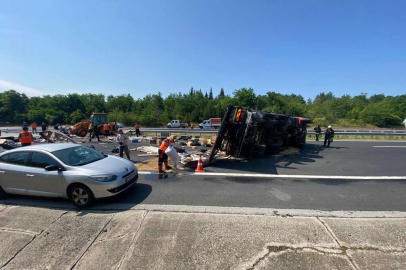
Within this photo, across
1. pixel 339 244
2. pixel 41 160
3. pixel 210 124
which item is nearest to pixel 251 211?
pixel 339 244

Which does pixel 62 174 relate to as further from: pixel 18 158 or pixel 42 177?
pixel 18 158

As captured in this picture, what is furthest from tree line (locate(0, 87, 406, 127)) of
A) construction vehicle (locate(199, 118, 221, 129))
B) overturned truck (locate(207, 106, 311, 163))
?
overturned truck (locate(207, 106, 311, 163))

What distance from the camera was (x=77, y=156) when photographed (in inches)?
197

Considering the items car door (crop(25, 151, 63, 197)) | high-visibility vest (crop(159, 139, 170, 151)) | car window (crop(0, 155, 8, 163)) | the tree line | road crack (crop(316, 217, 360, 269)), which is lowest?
road crack (crop(316, 217, 360, 269))

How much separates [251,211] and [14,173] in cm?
548

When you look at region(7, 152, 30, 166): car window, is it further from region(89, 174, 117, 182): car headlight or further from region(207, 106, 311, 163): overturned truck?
region(207, 106, 311, 163): overturned truck

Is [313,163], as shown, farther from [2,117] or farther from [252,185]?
[2,117]

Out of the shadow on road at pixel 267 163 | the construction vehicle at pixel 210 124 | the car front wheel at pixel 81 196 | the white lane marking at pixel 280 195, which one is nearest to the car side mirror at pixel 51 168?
the car front wheel at pixel 81 196

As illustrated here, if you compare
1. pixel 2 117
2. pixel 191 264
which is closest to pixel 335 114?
pixel 191 264

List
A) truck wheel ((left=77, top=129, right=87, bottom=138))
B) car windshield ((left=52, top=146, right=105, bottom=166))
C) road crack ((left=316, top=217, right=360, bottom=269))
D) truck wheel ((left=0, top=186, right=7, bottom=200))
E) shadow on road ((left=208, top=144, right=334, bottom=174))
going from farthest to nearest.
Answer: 1. truck wheel ((left=77, top=129, right=87, bottom=138))
2. shadow on road ((left=208, top=144, right=334, bottom=174))
3. truck wheel ((left=0, top=186, right=7, bottom=200))
4. car windshield ((left=52, top=146, right=105, bottom=166))
5. road crack ((left=316, top=217, right=360, bottom=269))

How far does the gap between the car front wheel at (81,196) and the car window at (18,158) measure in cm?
150

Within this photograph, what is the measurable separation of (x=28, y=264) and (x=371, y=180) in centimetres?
866

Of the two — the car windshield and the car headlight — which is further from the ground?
the car windshield

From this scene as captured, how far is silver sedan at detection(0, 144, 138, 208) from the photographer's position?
4375 mm
